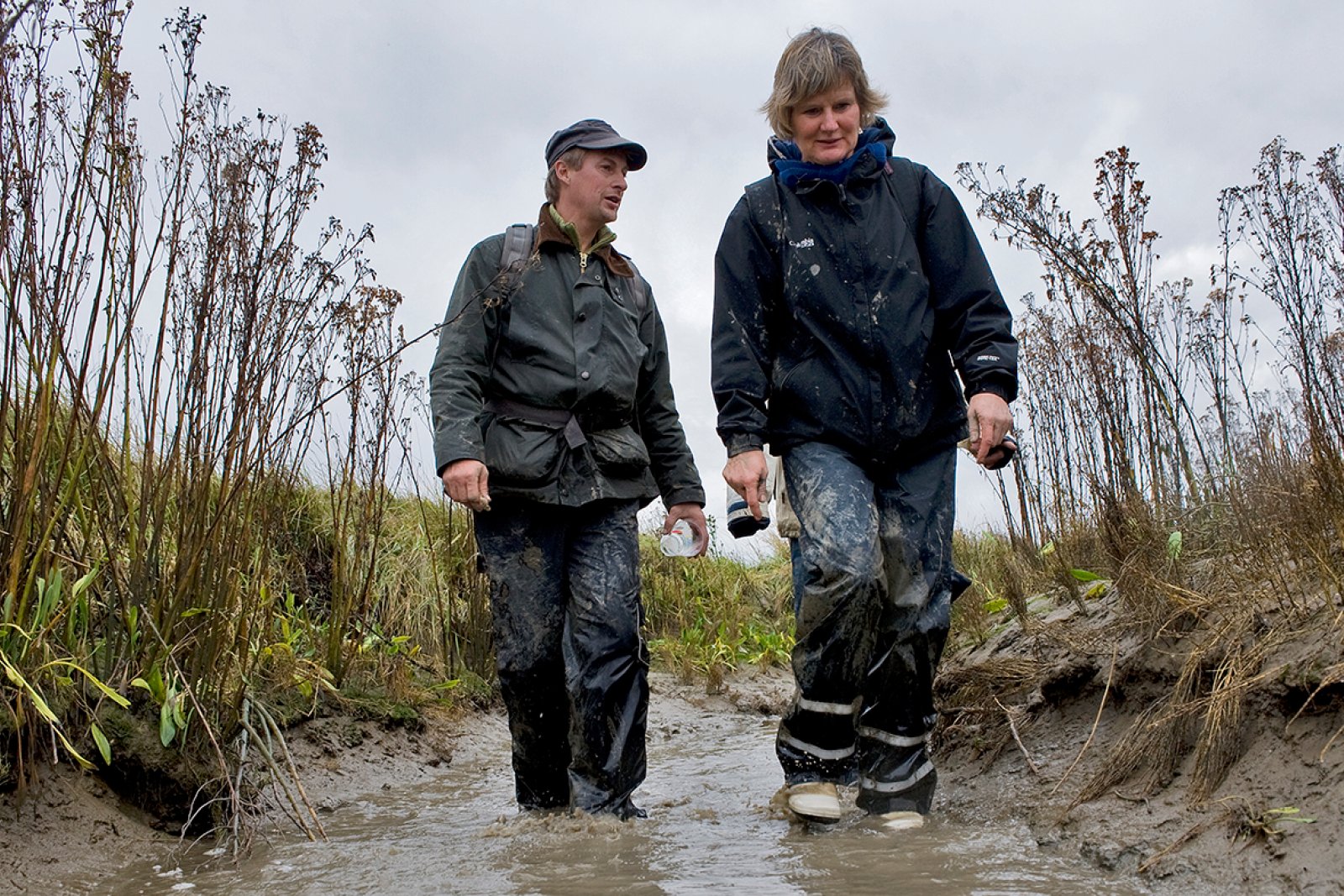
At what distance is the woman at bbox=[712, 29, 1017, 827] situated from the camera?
346cm

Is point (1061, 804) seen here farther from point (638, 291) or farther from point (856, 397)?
point (638, 291)

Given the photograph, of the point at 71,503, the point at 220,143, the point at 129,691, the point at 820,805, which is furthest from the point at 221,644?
the point at 820,805

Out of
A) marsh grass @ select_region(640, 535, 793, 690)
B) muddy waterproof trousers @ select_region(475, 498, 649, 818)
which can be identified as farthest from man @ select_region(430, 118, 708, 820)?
marsh grass @ select_region(640, 535, 793, 690)

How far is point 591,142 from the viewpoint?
411 cm

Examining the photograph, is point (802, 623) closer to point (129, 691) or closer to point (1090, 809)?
point (1090, 809)

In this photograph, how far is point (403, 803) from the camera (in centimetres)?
450

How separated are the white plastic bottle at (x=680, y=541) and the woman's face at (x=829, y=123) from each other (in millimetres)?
1312

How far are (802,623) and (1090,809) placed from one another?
889 mm

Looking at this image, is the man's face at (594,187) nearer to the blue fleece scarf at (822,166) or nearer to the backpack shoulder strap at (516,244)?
the backpack shoulder strap at (516,244)

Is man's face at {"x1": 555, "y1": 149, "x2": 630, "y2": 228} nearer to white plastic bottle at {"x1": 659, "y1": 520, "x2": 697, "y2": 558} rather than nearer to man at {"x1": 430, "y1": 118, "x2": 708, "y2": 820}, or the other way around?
man at {"x1": 430, "y1": 118, "x2": 708, "y2": 820}

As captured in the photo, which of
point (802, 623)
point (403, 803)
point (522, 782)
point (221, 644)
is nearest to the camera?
point (802, 623)

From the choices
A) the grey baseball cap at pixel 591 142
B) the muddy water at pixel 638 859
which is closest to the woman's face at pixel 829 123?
the grey baseball cap at pixel 591 142

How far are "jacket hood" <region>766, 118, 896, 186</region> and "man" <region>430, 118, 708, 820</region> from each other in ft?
1.81

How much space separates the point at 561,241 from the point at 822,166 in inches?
37.0
